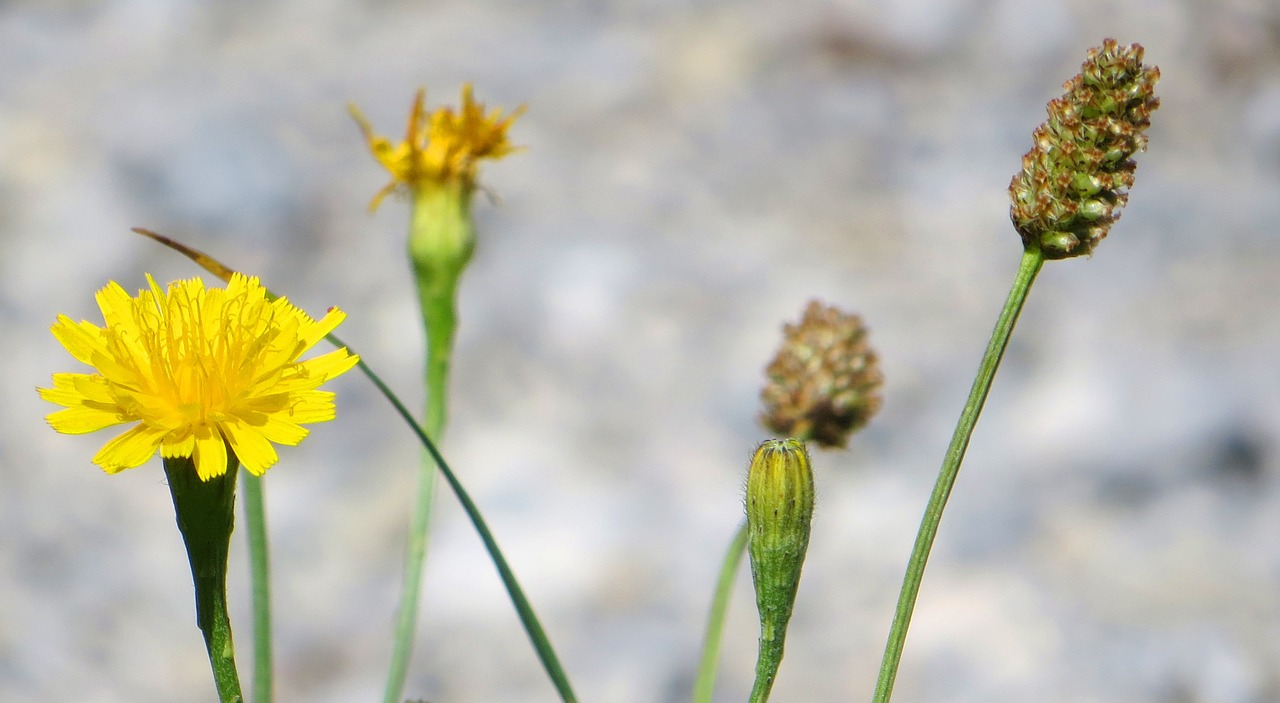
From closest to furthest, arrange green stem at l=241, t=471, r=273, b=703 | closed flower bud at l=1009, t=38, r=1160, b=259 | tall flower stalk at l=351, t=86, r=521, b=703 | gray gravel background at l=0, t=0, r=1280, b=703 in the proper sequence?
closed flower bud at l=1009, t=38, r=1160, b=259, green stem at l=241, t=471, r=273, b=703, tall flower stalk at l=351, t=86, r=521, b=703, gray gravel background at l=0, t=0, r=1280, b=703

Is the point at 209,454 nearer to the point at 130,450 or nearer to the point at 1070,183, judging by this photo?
the point at 130,450

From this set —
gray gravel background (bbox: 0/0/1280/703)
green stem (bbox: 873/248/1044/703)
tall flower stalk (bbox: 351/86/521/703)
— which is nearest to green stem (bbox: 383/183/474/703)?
tall flower stalk (bbox: 351/86/521/703)

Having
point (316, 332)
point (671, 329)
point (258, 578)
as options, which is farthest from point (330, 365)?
point (671, 329)

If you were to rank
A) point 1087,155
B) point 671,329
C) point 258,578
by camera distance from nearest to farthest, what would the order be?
point 1087,155, point 258,578, point 671,329

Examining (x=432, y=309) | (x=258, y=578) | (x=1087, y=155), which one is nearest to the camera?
(x=1087, y=155)

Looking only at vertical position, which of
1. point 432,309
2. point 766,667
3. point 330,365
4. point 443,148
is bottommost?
point 766,667

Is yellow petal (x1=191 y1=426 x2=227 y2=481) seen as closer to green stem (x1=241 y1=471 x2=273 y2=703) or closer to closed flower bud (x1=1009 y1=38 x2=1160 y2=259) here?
green stem (x1=241 y1=471 x2=273 y2=703)

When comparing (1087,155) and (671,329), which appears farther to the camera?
(671,329)
